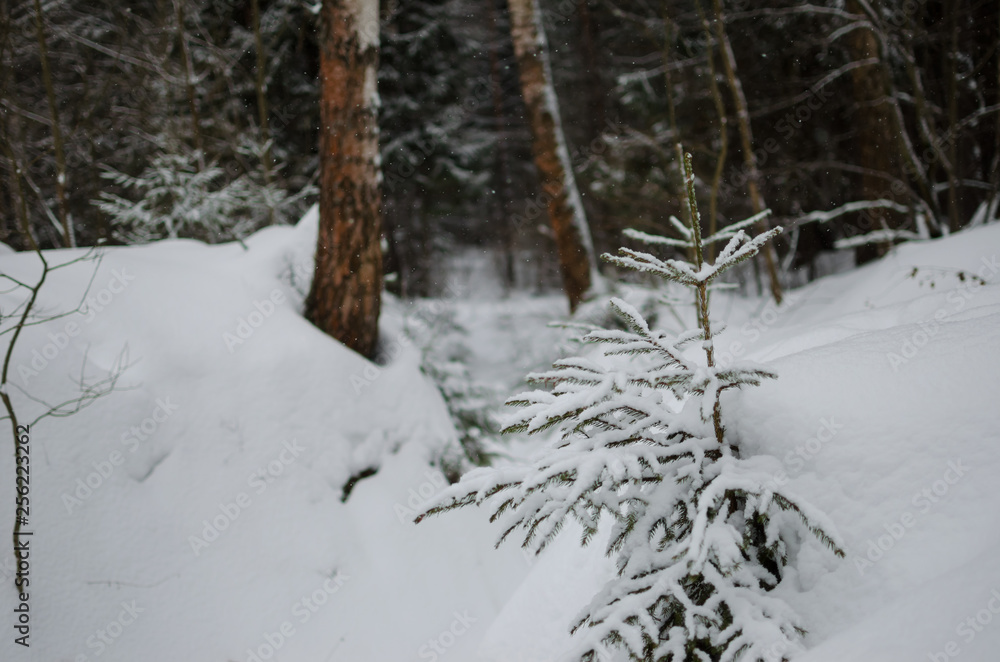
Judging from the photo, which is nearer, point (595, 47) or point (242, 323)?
point (242, 323)

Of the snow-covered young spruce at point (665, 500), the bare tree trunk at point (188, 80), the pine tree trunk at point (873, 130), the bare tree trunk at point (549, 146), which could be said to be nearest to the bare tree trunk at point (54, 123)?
the bare tree trunk at point (188, 80)

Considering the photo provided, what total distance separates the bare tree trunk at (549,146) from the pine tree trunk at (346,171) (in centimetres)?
236

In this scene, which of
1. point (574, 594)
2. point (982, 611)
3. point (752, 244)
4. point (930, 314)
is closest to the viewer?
point (982, 611)

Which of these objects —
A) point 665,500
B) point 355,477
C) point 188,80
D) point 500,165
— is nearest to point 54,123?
point 188,80

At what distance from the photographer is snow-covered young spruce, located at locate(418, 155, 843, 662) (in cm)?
126

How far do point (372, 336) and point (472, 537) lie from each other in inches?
71.5

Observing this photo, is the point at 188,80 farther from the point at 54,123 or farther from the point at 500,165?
the point at 500,165

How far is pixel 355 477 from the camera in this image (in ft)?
11.6

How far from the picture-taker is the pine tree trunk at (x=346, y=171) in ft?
12.8

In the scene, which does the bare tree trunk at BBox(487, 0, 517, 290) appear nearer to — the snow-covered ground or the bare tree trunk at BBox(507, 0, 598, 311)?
the bare tree trunk at BBox(507, 0, 598, 311)

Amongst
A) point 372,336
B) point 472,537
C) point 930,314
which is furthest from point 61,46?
point 930,314

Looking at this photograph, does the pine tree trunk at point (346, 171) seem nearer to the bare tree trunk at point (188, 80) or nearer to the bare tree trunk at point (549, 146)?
the bare tree trunk at point (549, 146)

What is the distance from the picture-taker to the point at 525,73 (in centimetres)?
585

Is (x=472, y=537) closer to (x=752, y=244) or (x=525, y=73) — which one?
(x=752, y=244)
